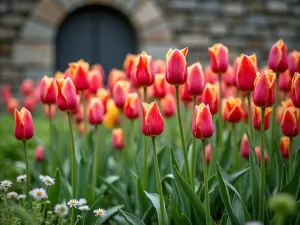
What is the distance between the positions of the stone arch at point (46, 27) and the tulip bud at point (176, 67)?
589 cm

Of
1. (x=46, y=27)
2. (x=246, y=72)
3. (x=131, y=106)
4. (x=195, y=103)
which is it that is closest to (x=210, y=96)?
(x=195, y=103)

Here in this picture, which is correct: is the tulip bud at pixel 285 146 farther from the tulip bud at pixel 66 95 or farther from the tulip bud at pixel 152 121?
the tulip bud at pixel 66 95

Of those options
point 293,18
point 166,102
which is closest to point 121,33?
point 293,18

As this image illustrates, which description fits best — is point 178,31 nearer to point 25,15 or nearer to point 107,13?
point 107,13

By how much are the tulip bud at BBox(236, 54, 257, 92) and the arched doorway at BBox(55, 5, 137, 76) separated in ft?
20.0

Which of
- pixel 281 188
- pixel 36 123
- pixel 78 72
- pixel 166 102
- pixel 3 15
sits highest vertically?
pixel 3 15

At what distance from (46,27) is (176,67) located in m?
5.98

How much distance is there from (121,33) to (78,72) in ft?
18.9

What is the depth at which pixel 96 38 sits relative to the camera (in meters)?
7.74

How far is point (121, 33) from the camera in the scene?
307 inches

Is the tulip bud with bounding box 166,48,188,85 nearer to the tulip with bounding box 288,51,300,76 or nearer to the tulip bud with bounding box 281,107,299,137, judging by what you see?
the tulip bud with bounding box 281,107,299,137

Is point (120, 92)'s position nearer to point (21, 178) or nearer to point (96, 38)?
point (21, 178)

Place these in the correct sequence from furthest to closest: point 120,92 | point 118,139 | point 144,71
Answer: point 118,139 < point 120,92 < point 144,71

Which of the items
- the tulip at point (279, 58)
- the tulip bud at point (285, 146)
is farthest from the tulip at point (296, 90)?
the tulip bud at point (285, 146)
